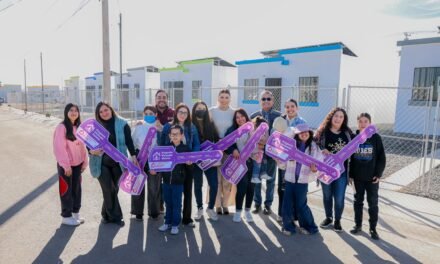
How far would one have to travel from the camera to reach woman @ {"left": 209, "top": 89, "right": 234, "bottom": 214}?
4812 mm

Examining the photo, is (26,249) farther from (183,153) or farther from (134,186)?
(183,153)

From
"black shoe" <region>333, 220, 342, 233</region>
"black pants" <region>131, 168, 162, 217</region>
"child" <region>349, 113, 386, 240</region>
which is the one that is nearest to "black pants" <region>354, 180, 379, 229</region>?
"child" <region>349, 113, 386, 240</region>

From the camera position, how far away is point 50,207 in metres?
5.34

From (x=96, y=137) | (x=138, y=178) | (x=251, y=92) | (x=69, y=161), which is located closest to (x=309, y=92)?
(x=251, y=92)

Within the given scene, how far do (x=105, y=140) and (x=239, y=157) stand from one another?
1891mm

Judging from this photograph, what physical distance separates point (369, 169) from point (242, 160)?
1697 millimetres

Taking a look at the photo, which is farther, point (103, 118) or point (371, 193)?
point (103, 118)

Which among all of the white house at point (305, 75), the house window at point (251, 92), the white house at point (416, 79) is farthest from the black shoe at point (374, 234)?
the house window at point (251, 92)

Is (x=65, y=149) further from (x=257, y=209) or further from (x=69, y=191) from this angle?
(x=257, y=209)

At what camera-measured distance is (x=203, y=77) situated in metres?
24.1

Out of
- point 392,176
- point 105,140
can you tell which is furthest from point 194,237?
Result: point 392,176

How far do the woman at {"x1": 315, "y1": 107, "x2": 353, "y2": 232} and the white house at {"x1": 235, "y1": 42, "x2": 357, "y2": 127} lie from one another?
9747mm

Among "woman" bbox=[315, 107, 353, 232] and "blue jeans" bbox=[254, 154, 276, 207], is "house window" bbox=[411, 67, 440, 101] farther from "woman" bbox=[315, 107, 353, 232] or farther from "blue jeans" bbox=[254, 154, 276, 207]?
"blue jeans" bbox=[254, 154, 276, 207]

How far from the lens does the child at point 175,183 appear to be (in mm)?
4262
